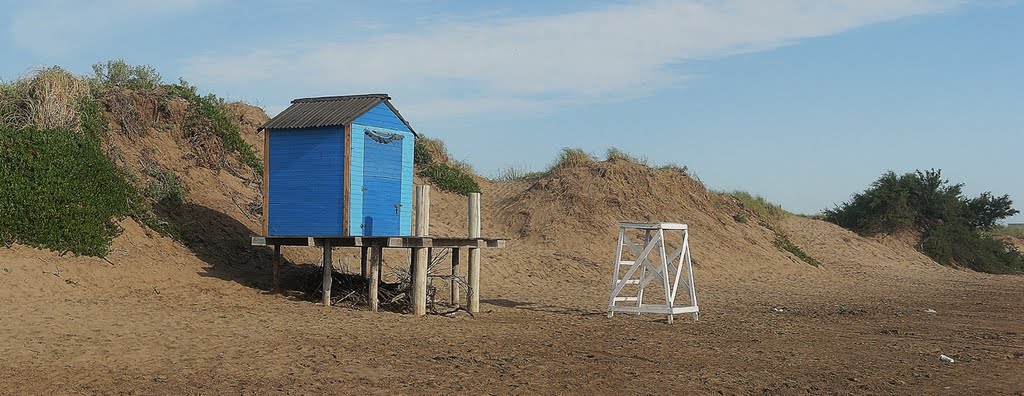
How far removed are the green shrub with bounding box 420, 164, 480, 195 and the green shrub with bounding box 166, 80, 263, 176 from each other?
723 centimetres

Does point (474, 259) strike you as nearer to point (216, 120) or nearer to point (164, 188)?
point (164, 188)

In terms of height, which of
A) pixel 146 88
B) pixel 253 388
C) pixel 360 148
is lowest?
pixel 253 388

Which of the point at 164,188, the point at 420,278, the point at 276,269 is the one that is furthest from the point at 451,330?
the point at 164,188

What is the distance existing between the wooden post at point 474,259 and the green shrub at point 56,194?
632 cm

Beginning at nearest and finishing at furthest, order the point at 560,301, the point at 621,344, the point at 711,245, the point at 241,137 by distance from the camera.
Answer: the point at 621,344 < the point at 560,301 < the point at 241,137 < the point at 711,245

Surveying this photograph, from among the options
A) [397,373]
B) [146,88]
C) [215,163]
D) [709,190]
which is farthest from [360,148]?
[709,190]

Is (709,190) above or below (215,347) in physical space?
above

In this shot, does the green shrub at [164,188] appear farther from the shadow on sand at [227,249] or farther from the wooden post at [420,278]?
the wooden post at [420,278]

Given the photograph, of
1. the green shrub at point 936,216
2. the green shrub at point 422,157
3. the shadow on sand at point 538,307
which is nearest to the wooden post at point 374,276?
the shadow on sand at point 538,307

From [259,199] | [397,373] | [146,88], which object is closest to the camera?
[397,373]

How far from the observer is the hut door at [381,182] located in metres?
16.5

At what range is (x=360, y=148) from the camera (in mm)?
16328

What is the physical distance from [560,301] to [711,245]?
1164cm

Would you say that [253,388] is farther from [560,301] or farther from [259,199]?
[259,199]
